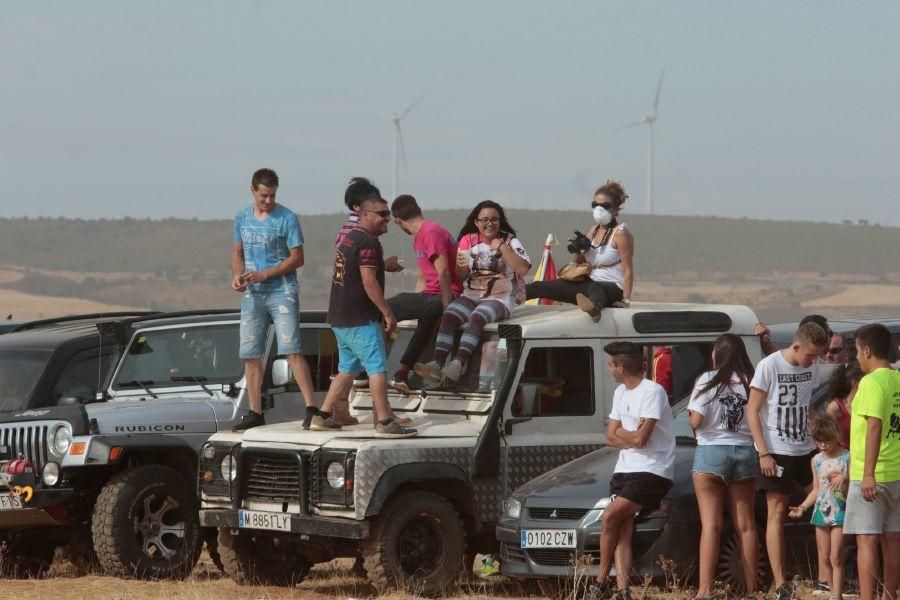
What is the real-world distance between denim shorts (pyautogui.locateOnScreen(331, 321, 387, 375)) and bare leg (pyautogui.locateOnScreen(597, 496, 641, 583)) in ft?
6.25

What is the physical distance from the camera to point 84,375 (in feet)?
42.4

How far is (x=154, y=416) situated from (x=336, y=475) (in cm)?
243

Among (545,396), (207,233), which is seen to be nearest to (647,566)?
(545,396)

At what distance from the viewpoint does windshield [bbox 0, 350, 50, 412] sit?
41.7ft

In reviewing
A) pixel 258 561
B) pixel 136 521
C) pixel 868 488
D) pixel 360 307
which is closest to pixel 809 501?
pixel 868 488

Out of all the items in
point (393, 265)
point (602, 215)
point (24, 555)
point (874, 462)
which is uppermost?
point (602, 215)

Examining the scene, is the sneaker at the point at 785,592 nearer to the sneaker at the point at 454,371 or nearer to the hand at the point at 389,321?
the sneaker at the point at 454,371

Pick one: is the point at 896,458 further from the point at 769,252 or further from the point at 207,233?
the point at 207,233

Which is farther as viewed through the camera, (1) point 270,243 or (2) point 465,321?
(1) point 270,243

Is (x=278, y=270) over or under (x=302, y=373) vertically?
over

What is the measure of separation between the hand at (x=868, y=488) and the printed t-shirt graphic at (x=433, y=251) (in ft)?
11.3

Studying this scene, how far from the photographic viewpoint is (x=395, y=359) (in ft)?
37.3

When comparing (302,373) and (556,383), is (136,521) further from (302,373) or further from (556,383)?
(556,383)

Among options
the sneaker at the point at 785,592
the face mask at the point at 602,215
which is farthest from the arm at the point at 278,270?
the sneaker at the point at 785,592
